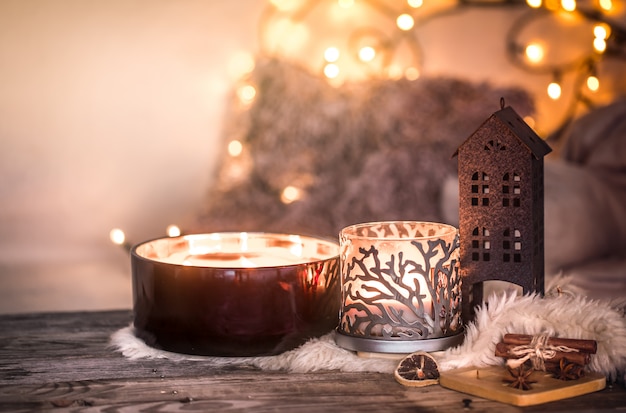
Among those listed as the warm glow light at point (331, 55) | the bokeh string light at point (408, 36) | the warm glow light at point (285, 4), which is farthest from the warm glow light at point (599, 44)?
the warm glow light at point (285, 4)

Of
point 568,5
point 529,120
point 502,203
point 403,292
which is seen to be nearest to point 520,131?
point 502,203

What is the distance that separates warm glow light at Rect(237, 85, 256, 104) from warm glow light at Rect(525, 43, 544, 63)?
0.88m

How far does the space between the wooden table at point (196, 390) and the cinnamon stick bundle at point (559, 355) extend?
4 centimetres

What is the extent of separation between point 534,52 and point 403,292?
1870mm

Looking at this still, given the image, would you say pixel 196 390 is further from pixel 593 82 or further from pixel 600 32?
pixel 593 82

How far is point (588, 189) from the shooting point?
1834 mm

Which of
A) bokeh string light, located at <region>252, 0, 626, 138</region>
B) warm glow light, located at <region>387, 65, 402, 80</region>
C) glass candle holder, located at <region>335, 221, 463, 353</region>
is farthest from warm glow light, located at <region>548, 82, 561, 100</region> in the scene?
glass candle holder, located at <region>335, 221, 463, 353</region>

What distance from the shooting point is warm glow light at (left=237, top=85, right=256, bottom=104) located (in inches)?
98.1

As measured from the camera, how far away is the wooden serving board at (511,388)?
2.77 ft

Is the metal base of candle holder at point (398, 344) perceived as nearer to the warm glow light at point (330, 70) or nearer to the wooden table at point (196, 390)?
the wooden table at point (196, 390)

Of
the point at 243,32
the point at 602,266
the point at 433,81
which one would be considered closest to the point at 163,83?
the point at 243,32

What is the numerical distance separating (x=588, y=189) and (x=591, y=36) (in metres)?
0.99

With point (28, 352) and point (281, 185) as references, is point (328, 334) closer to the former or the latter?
point (28, 352)

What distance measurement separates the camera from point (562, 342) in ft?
3.00
